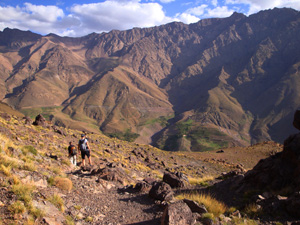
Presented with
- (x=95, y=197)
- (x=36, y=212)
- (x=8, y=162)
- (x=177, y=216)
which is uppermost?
(x=8, y=162)

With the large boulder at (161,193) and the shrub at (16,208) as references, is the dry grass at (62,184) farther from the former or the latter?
the large boulder at (161,193)

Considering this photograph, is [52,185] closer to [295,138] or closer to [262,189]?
[262,189]

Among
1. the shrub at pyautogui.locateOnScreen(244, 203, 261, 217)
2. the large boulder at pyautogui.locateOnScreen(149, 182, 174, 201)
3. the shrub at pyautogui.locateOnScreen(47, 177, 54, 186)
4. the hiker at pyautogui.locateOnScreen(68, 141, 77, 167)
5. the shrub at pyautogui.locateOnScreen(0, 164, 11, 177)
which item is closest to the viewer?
the shrub at pyautogui.locateOnScreen(0, 164, 11, 177)

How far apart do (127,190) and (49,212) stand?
17.5 ft

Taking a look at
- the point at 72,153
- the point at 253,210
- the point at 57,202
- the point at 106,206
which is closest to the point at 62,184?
the point at 57,202

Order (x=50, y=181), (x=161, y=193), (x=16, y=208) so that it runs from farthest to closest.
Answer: (x=161, y=193), (x=50, y=181), (x=16, y=208)

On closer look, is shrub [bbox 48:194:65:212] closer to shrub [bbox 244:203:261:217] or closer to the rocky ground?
the rocky ground

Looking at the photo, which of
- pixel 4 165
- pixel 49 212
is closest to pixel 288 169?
pixel 49 212

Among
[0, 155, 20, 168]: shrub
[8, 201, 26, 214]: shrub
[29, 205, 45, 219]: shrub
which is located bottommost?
[29, 205, 45, 219]: shrub

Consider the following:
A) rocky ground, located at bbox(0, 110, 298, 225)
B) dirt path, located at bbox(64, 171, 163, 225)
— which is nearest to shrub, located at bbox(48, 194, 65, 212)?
rocky ground, located at bbox(0, 110, 298, 225)

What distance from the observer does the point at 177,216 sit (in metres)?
6.99

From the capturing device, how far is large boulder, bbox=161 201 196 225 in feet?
22.5

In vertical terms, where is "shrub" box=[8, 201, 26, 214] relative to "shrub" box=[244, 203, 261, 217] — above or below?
above

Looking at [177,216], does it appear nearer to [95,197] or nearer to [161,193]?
[161,193]
